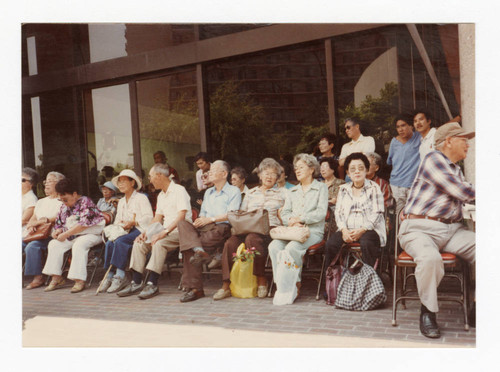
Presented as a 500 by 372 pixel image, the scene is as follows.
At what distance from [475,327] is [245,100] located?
143 inches

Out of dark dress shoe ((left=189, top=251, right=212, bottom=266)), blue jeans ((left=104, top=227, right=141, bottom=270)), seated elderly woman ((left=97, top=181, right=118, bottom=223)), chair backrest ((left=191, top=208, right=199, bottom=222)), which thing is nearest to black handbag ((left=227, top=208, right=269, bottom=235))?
dark dress shoe ((left=189, top=251, right=212, bottom=266))

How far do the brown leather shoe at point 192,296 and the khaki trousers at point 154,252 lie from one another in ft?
1.57

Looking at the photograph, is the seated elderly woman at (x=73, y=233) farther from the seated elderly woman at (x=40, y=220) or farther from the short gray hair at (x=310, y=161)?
the short gray hair at (x=310, y=161)

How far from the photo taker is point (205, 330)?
5203 mm

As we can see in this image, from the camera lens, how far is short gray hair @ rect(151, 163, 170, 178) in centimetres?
652

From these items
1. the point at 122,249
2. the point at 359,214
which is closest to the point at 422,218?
the point at 359,214

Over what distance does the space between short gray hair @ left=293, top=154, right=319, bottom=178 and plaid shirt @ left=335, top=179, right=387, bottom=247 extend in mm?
452

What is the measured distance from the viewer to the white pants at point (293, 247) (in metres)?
5.58

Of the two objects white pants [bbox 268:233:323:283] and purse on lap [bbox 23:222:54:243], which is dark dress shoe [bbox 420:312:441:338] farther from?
purse on lap [bbox 23:222:54:243]

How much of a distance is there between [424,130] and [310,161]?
1.26 meters

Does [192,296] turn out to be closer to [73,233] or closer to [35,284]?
[73,233]

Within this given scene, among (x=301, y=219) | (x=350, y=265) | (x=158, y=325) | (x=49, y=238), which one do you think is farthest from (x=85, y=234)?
(x=350, y=265)

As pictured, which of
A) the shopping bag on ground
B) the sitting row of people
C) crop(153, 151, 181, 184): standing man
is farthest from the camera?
crop(153, 151, 181, 184): standing man

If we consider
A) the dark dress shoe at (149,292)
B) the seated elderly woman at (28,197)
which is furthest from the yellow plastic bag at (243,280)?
the seated elderly woman at (28,197)
